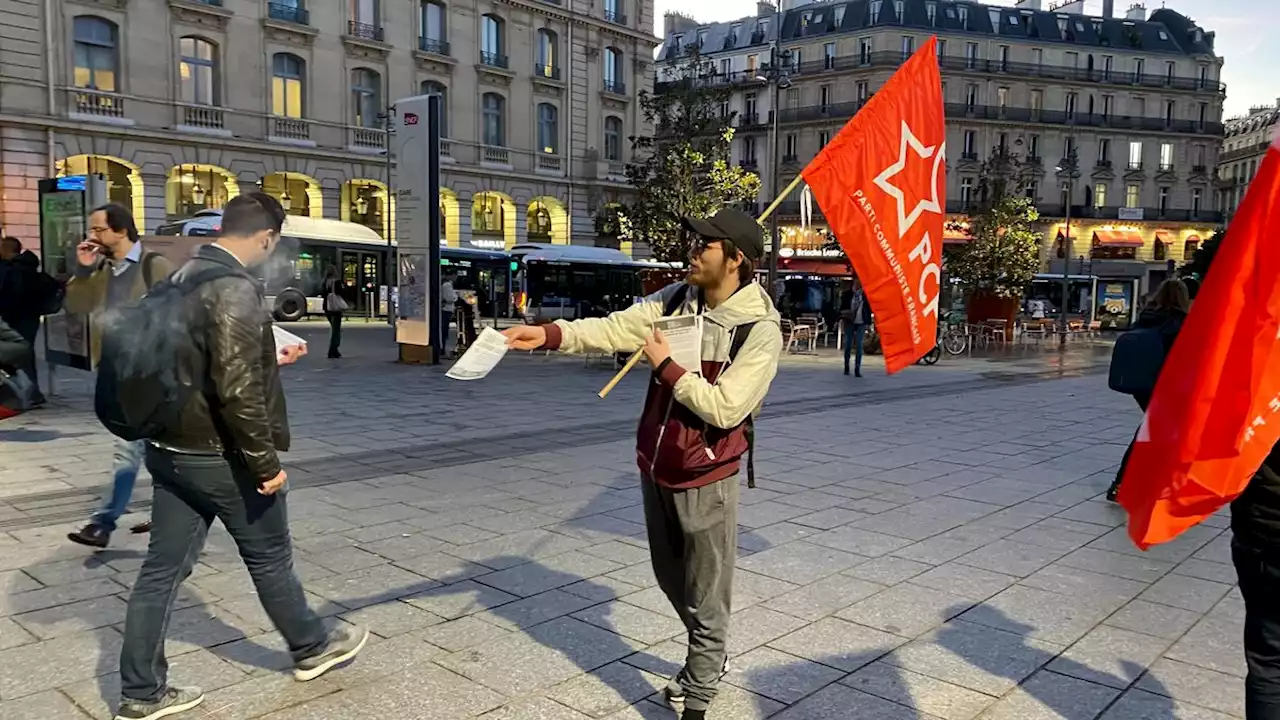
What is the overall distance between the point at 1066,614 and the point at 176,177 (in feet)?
113

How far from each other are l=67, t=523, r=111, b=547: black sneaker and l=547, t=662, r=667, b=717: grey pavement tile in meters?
2.93

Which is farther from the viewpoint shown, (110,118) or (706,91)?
(110,118)

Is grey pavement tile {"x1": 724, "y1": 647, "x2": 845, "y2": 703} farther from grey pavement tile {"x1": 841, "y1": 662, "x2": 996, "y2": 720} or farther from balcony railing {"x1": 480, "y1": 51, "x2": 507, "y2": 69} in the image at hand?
balcony railing {"x1": 480, "y1": 51, "x2": 507, "y2": 69}

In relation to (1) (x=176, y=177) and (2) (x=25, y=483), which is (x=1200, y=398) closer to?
(2) (x=25, y=483)

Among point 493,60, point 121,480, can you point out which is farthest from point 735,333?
point 493,60

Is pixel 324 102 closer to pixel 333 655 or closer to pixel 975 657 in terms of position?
pixel 333 655

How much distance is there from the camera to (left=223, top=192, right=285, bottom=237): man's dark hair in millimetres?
3098

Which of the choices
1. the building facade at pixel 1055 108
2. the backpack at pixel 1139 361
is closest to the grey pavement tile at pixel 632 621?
the backpack at pixel 1139 361

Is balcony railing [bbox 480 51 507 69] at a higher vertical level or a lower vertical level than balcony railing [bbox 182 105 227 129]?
higher

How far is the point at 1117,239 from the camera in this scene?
60.0m

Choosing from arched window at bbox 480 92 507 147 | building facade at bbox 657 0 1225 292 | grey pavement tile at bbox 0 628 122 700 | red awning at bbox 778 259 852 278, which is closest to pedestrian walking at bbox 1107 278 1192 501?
grey pavement tile at bbox 0 628 122 700

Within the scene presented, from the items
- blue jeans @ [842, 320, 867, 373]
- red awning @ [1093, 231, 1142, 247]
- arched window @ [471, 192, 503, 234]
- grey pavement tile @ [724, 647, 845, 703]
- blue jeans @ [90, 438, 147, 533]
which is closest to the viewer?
grey pavement tile @ [724, 647, 845, 703]

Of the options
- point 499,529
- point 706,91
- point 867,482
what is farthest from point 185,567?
point 706,91

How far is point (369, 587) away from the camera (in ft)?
14.8
